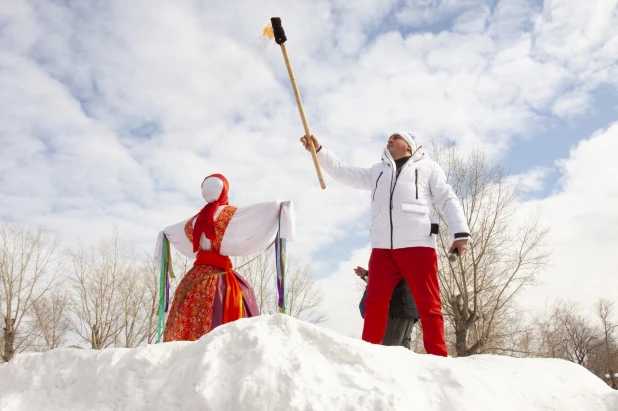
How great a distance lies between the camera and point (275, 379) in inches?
55.8

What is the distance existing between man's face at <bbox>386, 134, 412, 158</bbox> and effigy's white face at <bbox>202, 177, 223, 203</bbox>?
153 cm

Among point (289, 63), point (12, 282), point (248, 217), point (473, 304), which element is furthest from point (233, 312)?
point (12, 282)

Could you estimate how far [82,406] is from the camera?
1.54 meters

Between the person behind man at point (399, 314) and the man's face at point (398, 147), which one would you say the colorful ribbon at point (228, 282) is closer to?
the person behind man at point (399, 314)

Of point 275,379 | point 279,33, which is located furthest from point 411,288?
point 279,33

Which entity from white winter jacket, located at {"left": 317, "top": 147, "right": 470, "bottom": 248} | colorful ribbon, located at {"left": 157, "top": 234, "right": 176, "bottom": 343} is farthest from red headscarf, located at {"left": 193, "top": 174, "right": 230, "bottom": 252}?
white winter jacket, located at {"left": 317, "top": 147, "right": 470, "bottom": 248}

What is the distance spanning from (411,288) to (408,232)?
39 centimetres

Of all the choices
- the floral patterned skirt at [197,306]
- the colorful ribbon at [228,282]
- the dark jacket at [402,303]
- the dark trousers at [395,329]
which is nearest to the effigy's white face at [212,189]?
the colorful ribbon at [228,282]

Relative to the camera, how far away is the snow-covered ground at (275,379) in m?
1.40

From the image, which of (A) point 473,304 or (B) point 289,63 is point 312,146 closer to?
(B) point 289,63

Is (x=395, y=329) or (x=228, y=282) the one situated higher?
(x=228, y=282)

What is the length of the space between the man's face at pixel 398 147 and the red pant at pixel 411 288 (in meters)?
0.83

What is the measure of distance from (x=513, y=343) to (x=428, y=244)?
1263cm

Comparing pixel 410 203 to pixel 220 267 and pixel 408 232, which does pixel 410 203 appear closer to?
pixel 408 232
